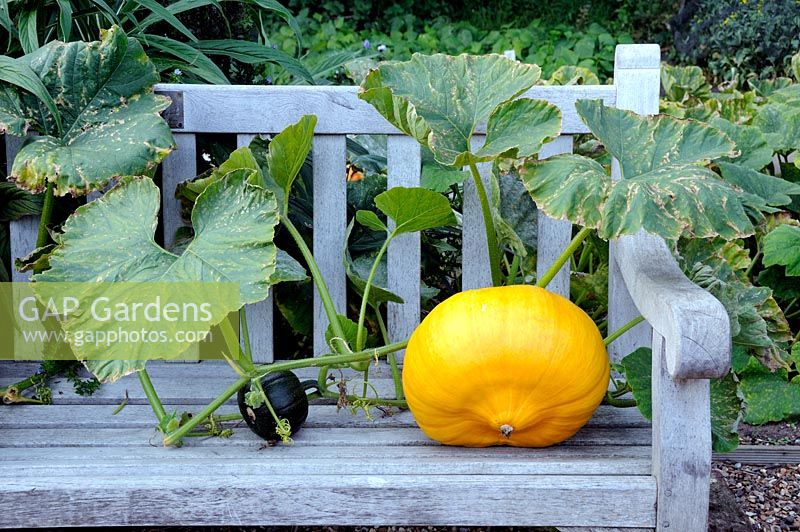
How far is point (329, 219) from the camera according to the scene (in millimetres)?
1833

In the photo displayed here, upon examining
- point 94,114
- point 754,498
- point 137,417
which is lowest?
point 754,498

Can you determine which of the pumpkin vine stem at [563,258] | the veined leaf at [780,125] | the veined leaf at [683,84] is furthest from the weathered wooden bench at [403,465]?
the veined leaf at [683,84]

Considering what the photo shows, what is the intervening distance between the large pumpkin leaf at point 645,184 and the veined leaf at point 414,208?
0.82 feet

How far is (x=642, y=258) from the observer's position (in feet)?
5.14

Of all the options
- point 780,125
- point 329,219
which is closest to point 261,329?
point 329,219

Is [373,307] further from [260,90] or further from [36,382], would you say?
[36,382]

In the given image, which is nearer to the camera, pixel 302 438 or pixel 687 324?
pixel 687 324

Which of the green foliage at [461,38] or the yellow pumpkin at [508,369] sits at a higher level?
the green foliage at [461,38]

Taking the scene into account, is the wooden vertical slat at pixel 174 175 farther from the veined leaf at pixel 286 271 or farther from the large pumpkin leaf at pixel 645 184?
the large pumpkin leaf at pixel 645 184

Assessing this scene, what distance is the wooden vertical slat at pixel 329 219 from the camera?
181cm

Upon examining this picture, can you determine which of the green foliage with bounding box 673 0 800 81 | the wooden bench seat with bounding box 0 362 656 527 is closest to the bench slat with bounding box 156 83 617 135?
the wooden bench seat with bounding box 0 362 656 527

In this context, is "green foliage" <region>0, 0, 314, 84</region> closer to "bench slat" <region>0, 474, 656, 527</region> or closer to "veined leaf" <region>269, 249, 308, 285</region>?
"veined leaf" <region>269, 249, 308, 285</region>

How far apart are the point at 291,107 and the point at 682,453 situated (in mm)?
994

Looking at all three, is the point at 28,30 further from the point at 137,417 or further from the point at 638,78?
the point at 638,78
